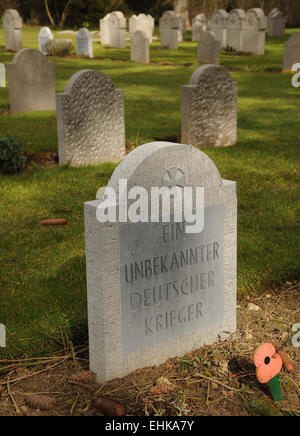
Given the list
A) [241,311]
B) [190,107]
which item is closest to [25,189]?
[190,107]

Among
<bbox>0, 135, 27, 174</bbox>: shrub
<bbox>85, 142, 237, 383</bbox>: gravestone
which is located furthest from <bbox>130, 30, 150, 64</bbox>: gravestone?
<bbox>85, 142, 237, 383</bbox>: gravestone

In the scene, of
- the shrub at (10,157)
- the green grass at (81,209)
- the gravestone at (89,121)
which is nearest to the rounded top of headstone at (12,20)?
the green grass at (81,209)

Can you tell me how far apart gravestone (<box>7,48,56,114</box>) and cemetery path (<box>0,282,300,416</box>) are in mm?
8184

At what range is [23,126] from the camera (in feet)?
32.9

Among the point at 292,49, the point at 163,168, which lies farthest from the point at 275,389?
the point at 292,49

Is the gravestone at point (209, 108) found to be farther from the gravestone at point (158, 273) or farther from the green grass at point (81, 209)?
the gravestone at point (158, 273)

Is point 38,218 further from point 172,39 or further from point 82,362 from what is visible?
point 172,39

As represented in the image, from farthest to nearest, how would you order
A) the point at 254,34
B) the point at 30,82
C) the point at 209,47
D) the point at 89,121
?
the point at 254,34
the point at 209,47
the point at 30,82
the point at 89,121

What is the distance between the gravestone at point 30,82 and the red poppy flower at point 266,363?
28.6ft

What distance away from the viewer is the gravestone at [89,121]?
7.29 meters

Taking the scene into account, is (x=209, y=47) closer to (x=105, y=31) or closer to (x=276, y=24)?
(x=105, y=31)

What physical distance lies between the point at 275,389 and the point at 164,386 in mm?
560

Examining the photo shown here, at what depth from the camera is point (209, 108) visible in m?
8.49

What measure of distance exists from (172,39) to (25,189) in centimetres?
1863
